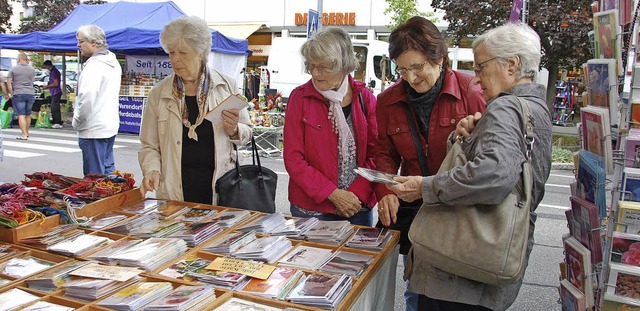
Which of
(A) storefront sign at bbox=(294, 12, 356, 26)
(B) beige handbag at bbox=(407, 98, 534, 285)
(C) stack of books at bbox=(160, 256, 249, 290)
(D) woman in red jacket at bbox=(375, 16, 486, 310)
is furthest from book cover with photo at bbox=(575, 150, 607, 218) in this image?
(A) storefront sign at bbox=(294, 12, 356, 26)

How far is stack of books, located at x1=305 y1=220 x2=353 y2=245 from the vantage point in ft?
7.07

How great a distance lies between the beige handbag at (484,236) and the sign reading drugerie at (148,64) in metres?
11.1

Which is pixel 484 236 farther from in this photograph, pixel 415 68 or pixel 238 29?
pixel 238 29

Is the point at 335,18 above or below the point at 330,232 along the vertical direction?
above

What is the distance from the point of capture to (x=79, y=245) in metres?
2.03

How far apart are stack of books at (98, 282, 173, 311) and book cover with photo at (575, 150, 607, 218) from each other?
1482 mm

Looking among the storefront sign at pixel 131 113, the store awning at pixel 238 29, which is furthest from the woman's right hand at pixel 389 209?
the store awning at pixel 238 29

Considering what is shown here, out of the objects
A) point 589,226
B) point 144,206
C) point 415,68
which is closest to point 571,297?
point 589,226

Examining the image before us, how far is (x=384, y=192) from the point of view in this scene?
2.39 metres

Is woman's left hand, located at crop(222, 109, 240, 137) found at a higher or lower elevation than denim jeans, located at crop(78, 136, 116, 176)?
higher

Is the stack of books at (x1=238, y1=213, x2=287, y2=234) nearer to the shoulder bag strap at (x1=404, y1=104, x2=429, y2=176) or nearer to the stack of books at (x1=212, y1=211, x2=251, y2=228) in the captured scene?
the stack of books at (x1=212, y1=211, x2=251, y2=228)

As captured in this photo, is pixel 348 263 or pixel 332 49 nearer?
pixel 348 263

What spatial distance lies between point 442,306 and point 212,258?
88 centimetres

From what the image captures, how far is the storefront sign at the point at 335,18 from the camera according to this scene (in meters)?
21.2
